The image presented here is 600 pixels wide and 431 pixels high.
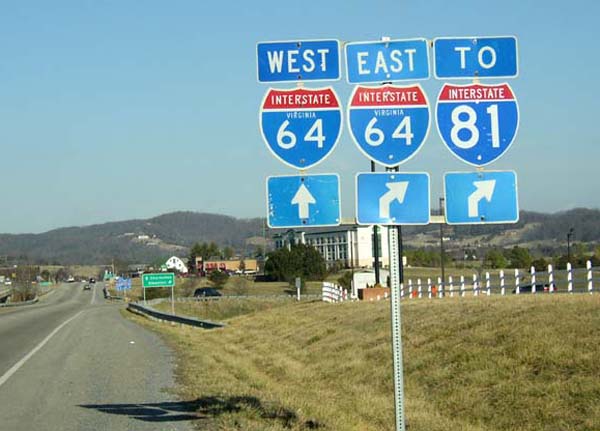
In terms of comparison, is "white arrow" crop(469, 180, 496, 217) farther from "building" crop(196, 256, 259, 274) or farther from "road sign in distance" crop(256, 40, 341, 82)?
"building" crop(196, 256, 259, 274)

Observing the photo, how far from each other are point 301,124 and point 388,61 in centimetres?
102

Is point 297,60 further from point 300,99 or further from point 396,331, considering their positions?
point 396,331

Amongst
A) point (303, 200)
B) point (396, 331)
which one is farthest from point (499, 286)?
point (396, 331)

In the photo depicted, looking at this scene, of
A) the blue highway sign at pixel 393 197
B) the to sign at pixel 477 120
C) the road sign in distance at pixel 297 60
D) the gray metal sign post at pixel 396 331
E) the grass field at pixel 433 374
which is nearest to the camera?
the gray metal sign post at pixel 396 331

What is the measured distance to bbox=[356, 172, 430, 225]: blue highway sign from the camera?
787cm

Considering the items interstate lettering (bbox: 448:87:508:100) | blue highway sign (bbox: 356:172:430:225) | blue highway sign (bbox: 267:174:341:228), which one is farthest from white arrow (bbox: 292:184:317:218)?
interstate lettering (bbox: 448:87:508:100)

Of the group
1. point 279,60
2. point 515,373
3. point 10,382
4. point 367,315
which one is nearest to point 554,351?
point 515,373

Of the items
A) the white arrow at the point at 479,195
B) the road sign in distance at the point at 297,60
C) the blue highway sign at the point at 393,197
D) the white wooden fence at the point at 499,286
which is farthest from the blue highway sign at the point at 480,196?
the white wooden fence at the point at 499,286

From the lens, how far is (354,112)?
810 centimetres

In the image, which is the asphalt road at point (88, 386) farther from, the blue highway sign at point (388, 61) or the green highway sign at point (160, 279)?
the green highway sign at point (160, 279)

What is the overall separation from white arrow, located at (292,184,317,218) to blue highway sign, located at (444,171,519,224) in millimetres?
1267

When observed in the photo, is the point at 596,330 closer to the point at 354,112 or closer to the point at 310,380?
the point at 310,380

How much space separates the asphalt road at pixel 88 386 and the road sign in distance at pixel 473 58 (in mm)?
5347

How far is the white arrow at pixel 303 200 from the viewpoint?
26.9ft
